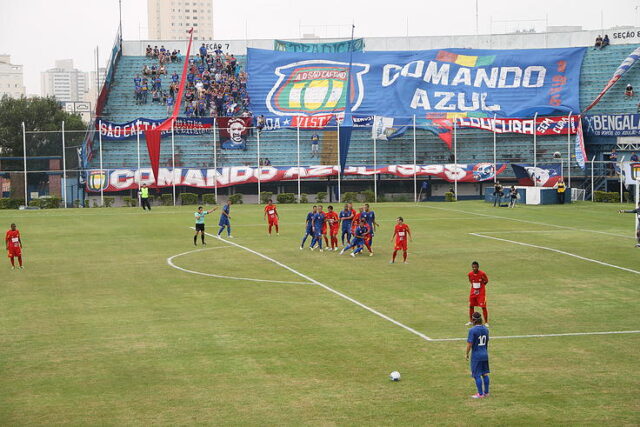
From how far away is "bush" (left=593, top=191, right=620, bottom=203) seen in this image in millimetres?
63250

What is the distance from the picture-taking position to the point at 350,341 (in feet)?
Result: 68.8

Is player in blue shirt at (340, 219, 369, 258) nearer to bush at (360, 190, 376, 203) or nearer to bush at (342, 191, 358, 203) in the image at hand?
bush at (342, 191, 358, 203)

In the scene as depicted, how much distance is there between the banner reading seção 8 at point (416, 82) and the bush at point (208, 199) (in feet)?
43.0

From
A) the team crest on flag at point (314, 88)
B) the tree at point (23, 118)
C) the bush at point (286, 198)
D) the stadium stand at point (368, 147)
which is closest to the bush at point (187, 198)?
the stadium stand at point (368, 147)

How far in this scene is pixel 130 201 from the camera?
66.1 m

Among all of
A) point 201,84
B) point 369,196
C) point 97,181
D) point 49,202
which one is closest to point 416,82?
point 369,196

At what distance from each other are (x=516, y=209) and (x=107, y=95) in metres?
39.9

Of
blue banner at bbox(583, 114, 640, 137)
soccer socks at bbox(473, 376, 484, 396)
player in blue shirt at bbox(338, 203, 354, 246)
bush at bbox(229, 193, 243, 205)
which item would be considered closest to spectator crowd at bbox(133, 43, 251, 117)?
bush at bbox(229, 193, 243, 205)

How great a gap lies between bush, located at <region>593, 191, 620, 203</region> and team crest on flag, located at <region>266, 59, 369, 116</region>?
23403mm

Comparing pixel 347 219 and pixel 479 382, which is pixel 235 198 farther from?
pixel 479 382

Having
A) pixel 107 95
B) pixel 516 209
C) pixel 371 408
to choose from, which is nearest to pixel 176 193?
pixel 107 95

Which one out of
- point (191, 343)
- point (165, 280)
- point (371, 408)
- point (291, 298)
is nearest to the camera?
point (371, 408)

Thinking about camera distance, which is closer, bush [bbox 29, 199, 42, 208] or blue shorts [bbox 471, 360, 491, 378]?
blue shorts [bbox 471, 360, 491, 378]

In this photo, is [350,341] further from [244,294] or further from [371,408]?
[244,294]
